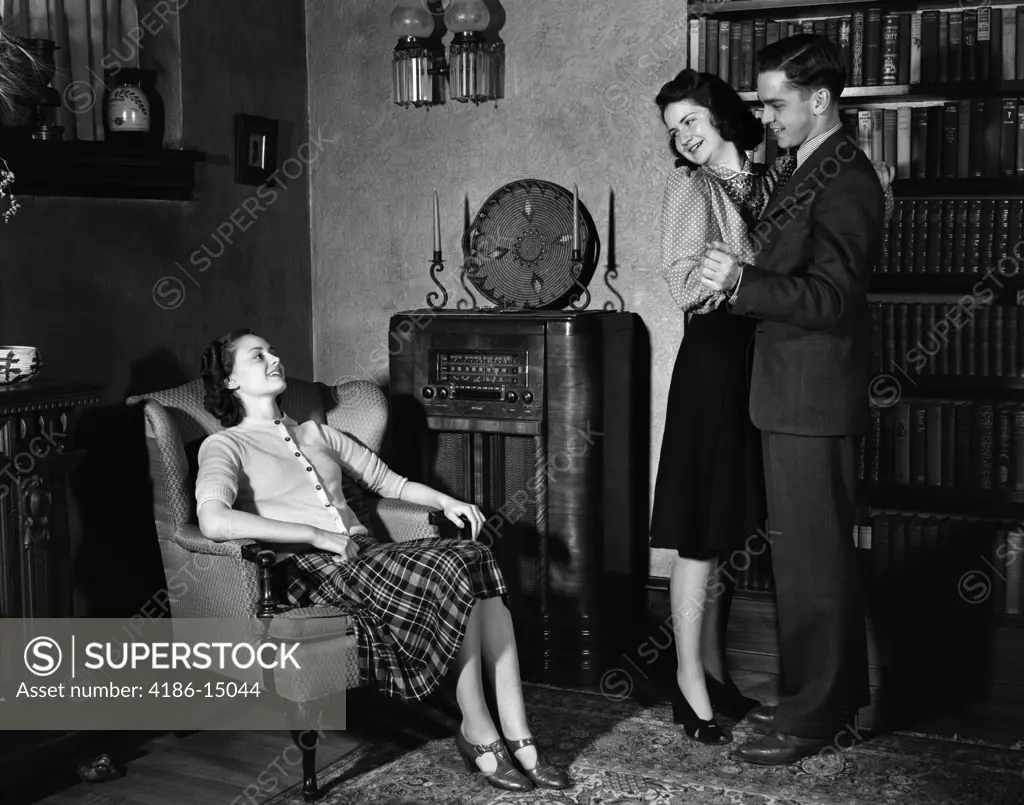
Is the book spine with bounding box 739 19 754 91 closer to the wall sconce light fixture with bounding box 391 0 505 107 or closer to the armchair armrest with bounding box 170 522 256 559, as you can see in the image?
the wall sconce light fixture with bounding box 391 0 505 107

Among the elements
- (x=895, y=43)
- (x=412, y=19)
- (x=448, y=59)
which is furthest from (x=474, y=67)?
(x=895, y=43)

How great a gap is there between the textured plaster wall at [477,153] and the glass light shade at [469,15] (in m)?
0.19

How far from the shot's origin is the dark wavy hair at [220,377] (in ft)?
10.0

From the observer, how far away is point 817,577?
2902 mm

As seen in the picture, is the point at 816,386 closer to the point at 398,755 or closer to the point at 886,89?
the point at 886,89

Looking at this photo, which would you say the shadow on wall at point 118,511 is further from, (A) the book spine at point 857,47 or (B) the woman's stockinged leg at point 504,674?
(A) the book spine at point 857,47

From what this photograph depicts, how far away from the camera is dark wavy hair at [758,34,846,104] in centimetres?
274

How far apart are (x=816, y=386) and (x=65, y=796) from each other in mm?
2031

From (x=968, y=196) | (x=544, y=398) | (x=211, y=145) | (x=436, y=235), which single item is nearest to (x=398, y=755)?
(x=544, y=398)

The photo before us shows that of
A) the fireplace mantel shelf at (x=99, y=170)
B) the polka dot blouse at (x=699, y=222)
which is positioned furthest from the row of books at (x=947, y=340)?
the fireplace mantel shelf at (x=99, y=170)

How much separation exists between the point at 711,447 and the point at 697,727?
2.46ft

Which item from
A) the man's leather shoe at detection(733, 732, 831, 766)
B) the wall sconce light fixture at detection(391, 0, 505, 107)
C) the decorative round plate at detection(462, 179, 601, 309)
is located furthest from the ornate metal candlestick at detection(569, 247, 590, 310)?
the man's leather shoe at detection(733, 732, 831, 766)

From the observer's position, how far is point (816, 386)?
111 inches

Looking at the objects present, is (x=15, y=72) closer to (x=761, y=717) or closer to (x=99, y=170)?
(x=99, y=170)
